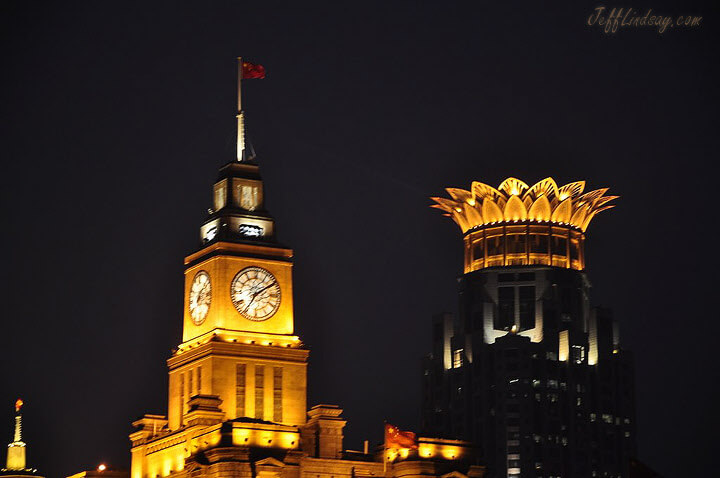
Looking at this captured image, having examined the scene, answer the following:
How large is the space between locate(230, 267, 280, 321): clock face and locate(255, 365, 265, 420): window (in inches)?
149

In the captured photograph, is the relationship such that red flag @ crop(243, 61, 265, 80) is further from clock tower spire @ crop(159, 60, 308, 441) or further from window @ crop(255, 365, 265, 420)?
window @ crop(255, 365, 265, 420)

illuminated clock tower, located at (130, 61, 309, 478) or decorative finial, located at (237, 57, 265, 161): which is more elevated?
decorative finial, located at (237, 57, 265, 161)

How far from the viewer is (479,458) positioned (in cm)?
14862

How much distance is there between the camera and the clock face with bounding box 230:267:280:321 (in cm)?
14762

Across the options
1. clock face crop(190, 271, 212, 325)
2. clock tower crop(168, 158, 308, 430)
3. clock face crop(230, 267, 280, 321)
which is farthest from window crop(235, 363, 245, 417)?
clock face crop(190, 271, 212, 325)

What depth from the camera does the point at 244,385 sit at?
145625 mm

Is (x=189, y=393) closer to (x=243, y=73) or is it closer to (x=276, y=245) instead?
(x=276, y=245)

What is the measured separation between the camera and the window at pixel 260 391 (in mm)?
145375

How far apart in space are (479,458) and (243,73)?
31.9m

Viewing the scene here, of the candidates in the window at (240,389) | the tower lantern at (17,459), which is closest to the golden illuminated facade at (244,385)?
the window at (240,389)

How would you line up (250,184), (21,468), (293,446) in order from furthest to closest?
(21,468), (250,184), (293,446)

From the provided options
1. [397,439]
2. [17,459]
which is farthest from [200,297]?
[17,459]

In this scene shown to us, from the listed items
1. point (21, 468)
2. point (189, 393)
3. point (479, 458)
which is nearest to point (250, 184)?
point (189, 393)

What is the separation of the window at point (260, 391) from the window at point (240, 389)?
939 millimetres
